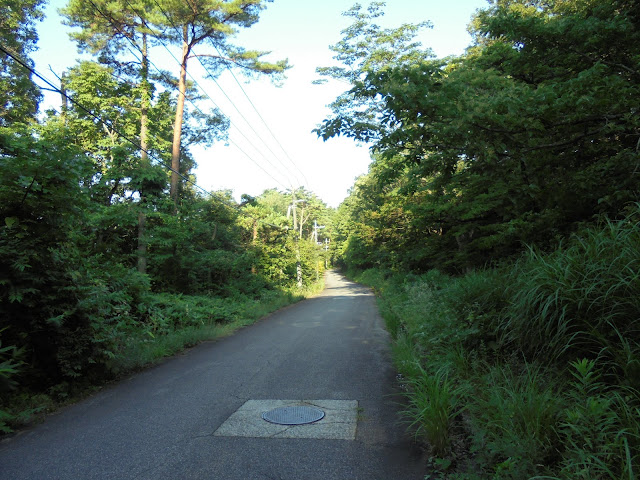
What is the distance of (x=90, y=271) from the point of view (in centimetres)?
614

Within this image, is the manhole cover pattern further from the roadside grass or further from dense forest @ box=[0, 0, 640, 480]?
the roadside grass

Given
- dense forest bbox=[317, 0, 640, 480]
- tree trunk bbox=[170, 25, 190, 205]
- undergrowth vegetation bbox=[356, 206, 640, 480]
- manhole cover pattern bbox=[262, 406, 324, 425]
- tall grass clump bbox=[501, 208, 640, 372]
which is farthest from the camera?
tree trunk bbox=[170, 25, 190, 205]

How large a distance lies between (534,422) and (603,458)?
44cm

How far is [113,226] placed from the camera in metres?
16.5

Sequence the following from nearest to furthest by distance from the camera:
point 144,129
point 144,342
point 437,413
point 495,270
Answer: point 437,413, point 495,270, point 144,342, point 144,129

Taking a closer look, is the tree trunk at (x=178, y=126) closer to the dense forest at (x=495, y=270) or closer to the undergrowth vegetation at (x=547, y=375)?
the dense forest at (x=495, y=270)

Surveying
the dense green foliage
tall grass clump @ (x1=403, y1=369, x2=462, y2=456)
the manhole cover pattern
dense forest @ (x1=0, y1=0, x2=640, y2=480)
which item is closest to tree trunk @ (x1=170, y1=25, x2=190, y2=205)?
dense forest @ (x1=0, y1=0, x2=640, y2=480)

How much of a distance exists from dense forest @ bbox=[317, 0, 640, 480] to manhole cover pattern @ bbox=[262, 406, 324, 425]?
1070 mm

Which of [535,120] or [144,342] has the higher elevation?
[535,120]

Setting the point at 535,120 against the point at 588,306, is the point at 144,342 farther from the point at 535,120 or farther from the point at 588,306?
the point at 535,120

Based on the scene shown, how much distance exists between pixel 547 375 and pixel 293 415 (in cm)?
266

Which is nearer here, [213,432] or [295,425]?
[213,432]

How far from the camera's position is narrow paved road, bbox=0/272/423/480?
326 cm

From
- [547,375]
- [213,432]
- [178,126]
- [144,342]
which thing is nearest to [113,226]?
[178,126]
